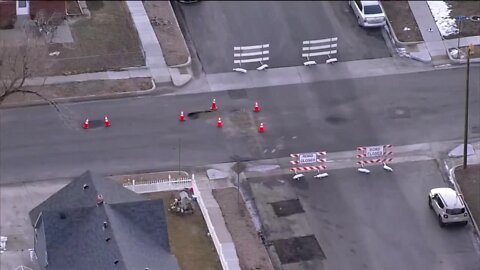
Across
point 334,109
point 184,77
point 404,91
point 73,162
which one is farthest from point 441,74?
point 73,162

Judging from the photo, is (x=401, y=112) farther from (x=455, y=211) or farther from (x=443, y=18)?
(x=443, y=18)

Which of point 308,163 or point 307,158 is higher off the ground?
point 307,158

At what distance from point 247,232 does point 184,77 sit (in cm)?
1437

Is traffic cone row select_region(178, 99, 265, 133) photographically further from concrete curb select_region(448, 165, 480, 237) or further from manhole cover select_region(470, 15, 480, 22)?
manhole cover select_region(470, 15, 480, 22)

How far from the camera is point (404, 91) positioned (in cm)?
7012

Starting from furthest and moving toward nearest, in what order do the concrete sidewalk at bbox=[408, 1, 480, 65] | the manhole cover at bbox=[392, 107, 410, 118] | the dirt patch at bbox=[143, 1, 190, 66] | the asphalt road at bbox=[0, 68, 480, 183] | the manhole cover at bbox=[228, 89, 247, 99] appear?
the dirt patch at bbox=[143, 1, 190, 66] → the concrete sidewalk at bbox=[408, 1, 480, 65] → the manhole cover at bbox=[228, 89, 247, 99] → the manhole cover at bbox=[392, 107, 410, 118] → the asphalt road at bbox=[0, 68, 480, 183]

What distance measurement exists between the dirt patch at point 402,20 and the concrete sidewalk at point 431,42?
13.6 inches

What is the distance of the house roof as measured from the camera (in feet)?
173

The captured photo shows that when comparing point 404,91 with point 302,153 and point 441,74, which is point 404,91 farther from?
point 302,153

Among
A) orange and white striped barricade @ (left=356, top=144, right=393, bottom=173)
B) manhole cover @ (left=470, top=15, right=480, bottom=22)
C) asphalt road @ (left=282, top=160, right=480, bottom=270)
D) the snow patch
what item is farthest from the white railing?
manhole cover @ (left=470, top=15, right=480, bottom=22)

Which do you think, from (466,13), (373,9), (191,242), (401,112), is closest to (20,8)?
(373,9)

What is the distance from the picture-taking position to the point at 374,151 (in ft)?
212

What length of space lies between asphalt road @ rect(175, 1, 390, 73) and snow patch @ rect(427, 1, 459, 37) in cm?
369

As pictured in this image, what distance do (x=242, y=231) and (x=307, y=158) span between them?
6.37m
